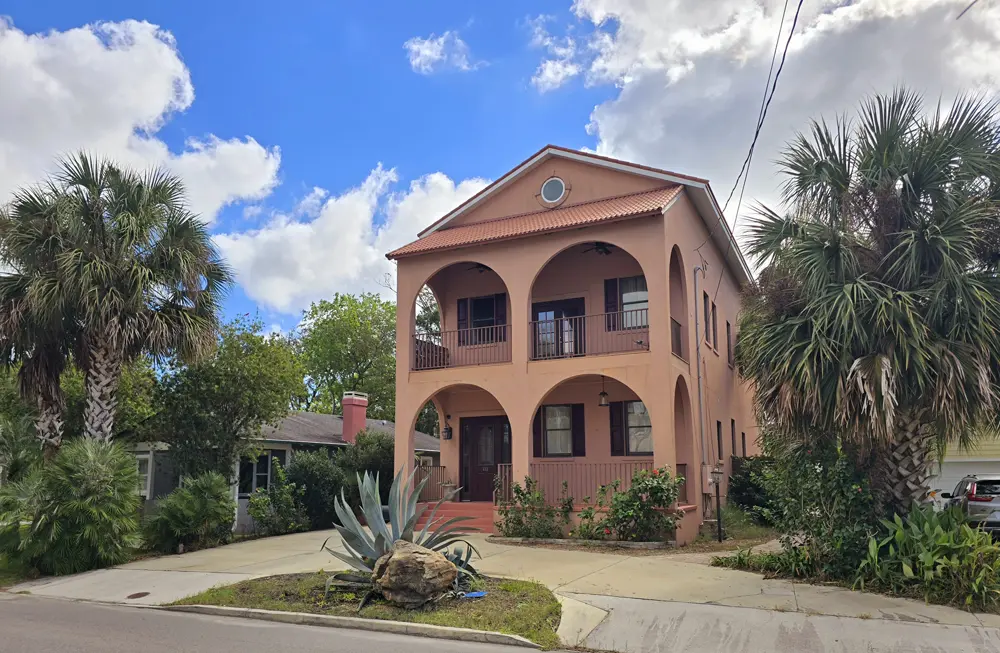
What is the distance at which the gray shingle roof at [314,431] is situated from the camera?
2121 centimetres

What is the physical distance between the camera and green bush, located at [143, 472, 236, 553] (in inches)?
600

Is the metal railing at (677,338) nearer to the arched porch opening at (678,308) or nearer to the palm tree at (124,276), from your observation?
the arched porch opening at (678,308)

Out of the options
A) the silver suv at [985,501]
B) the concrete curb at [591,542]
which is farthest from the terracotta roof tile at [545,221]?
the silver suv at [985,501]

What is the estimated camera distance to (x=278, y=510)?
18328mm

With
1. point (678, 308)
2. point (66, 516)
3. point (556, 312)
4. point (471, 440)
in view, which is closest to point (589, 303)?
point (556, 312)

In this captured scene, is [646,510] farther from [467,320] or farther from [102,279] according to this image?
[102,279]

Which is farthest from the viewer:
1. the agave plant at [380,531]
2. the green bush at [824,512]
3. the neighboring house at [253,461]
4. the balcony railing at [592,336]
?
the neighboring house at [253,461]

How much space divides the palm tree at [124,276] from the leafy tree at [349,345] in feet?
82.9

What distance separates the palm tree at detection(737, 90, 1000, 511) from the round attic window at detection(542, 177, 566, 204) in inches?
322

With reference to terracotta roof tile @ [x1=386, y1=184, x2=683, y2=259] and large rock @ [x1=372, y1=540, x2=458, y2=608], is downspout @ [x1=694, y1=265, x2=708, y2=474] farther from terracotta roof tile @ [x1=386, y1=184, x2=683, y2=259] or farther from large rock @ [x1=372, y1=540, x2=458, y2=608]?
large rock @ [x1=372, y1=540, x2=458, y2=608]

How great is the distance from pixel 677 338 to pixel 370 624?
428 inches

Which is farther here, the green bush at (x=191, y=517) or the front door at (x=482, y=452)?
the front door at (x=482, y=452)

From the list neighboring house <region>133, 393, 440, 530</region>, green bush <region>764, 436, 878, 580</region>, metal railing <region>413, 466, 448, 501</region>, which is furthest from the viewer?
neighboring house <region>133, 393, 440, 530</region>

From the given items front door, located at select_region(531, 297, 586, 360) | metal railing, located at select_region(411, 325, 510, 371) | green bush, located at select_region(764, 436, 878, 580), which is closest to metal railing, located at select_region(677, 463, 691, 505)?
front door, located at select_region(531, 297, 586, 360)
